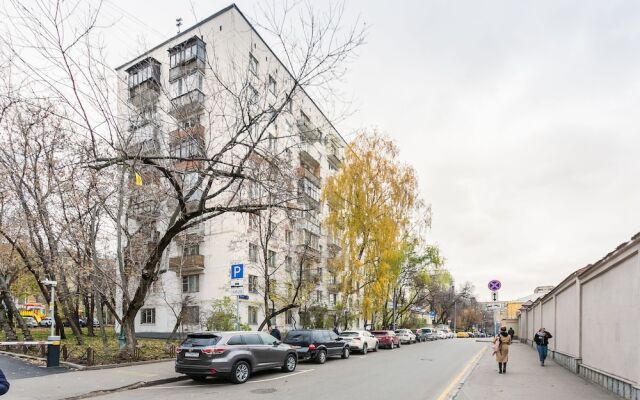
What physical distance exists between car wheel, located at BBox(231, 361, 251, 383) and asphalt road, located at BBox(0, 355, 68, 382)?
5.55m

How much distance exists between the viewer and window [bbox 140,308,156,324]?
1315 inches

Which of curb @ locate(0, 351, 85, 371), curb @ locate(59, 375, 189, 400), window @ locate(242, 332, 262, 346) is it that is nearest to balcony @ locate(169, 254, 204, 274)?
curb @ locate(0, 351, 85, 371)

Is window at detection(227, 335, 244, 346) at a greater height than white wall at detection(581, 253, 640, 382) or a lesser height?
lesser

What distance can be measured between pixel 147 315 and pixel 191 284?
15.4 ft

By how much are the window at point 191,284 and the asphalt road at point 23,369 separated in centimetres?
1601

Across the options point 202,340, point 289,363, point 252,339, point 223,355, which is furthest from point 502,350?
point 202,340

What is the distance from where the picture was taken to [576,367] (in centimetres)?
1454

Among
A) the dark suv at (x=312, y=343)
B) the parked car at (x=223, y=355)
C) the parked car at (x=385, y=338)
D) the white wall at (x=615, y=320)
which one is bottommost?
the parked car at (x=385, y=338)

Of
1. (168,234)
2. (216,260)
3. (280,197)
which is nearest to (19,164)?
(168,234)

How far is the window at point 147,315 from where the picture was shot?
1315 inches

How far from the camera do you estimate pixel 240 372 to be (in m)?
13.0

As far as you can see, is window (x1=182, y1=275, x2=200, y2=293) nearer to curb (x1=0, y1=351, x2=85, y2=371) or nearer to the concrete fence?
curb (x1=0, y1=351, x2=85, y2=371)

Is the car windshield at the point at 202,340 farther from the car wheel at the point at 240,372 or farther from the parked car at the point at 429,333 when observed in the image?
the parked car at the point at 429,333

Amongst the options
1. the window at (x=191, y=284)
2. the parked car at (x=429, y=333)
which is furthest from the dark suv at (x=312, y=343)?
the parked car at (x=429, y=333)
